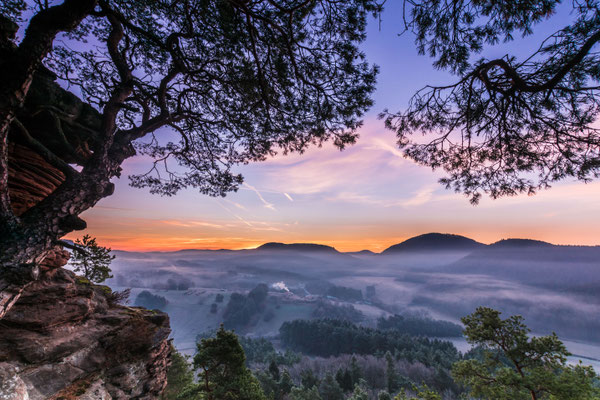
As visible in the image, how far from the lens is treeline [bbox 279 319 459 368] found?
43.6 m

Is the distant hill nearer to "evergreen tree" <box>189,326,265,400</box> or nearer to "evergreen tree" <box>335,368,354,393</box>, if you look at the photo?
"evergreen tree" <box>335,368,354,393</box>

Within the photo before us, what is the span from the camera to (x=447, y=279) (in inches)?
7180

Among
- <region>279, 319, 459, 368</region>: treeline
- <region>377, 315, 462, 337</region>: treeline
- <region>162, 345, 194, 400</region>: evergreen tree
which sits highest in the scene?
<region>162, 345, 194, 400</region>: evergreen tree

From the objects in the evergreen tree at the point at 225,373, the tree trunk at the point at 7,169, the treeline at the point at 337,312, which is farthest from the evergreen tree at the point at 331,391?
the treeline at the point at 337,312

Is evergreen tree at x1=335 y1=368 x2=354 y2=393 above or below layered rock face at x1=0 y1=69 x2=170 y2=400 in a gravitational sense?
below

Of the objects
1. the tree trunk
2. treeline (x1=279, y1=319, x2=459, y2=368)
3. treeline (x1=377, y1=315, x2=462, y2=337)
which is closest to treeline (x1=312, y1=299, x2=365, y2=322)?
treeline (x1=377, y1=315, x2=462, y2=337)

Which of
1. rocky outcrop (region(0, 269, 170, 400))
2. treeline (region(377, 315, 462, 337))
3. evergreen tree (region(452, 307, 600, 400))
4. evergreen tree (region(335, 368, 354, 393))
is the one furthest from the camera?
treeline (region(377, 315, 462, 337))

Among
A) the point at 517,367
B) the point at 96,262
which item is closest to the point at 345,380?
the point at 517,367

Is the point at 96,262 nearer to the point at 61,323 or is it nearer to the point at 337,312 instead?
the point at 61,323

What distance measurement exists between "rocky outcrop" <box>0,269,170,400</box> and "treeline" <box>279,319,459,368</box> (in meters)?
50.7

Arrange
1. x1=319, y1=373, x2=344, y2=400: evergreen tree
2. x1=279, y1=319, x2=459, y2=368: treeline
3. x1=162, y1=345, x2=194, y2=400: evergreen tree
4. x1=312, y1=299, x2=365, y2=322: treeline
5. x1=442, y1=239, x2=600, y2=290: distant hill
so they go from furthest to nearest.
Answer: x1=442, y1=239, x2=600, y2=290: distant hill → x1=312, y1=299, x2=365, y2=322: treeline → x1=279, y1=319, x2=459, y2=368: treeline → x1=319, y1=373, x2=344, y2=400: evergreen tree → x1=162, y1=345, x2=194, y2=400: evergreen tree

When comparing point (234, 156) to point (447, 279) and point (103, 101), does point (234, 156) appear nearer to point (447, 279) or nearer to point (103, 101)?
point (103, 101)

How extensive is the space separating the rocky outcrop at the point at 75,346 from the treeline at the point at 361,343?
1995 inches

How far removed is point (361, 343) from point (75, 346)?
195 feet
